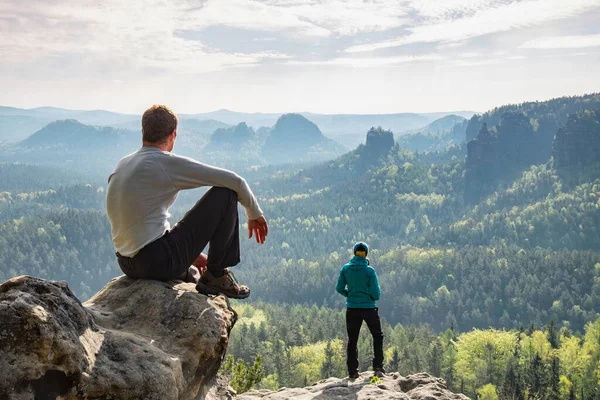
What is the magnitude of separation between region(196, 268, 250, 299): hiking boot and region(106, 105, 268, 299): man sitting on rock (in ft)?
1.06

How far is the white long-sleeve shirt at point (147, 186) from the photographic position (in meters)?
8.42

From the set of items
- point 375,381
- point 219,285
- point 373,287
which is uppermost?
point 219,285

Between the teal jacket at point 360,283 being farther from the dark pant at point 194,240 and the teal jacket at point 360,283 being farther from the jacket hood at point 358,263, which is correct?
the dark pant at point 194,240

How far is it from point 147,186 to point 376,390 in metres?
6.67

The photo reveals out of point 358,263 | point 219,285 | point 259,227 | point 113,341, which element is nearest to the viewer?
point 113,341

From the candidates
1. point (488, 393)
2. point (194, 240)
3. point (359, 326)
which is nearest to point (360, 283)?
point (359, 326)

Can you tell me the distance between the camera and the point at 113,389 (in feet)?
22.6

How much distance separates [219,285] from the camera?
31.4 ft

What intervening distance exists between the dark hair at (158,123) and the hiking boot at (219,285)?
2.61m

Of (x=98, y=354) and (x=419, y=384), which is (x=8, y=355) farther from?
(x=419, y=384)

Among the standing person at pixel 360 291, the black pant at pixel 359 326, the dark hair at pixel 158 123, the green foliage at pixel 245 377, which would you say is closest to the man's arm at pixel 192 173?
the dark hair at pixel 158 123

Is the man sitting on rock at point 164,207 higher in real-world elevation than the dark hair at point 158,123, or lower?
lower

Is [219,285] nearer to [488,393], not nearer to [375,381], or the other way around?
[375,381]

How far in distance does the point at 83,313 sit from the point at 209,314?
94.1 inches
